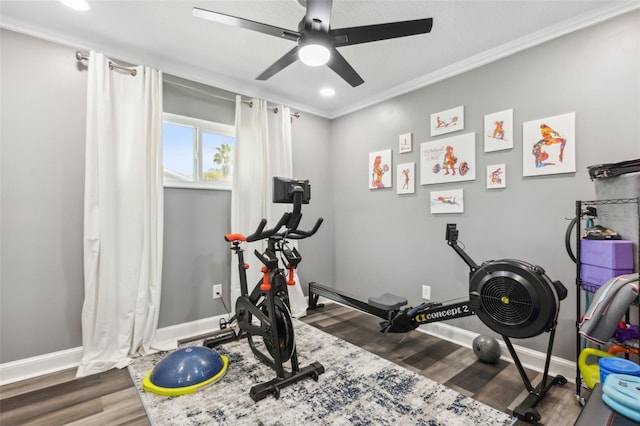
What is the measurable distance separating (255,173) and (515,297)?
2.58 metres

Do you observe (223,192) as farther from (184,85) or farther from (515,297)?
(515,297)

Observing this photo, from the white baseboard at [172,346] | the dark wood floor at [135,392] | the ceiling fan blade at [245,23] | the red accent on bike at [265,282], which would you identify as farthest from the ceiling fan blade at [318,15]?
the white baseboard at [172,346]

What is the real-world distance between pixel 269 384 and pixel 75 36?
3028 mm

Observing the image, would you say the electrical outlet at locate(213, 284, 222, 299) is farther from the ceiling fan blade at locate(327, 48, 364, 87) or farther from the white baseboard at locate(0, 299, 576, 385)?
the ceiling fan blade at locate(327, 48, 364, 87)

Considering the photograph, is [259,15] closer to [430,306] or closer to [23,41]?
[23,41]

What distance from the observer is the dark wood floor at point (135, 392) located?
69.6 inches

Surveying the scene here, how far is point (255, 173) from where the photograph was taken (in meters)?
3.27

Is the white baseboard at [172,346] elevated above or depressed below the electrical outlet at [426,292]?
below

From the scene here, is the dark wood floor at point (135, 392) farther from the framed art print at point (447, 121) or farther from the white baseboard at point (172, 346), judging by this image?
the framed art print at point (447, 121)

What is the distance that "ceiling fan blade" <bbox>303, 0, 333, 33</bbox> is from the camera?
5.12 ft

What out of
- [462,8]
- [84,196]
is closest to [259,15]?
[462,8]

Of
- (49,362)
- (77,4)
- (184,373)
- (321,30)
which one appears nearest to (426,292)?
(184,373)

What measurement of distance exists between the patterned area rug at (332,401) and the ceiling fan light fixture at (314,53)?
7.03ft

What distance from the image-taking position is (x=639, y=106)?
1.90m
